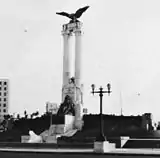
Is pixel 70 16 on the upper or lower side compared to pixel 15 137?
upper

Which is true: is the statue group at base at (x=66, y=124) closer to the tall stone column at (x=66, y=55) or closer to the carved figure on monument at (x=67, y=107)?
the carved figure on monument at (x=67, y=107)

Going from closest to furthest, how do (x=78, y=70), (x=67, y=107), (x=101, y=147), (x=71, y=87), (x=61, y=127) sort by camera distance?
(x=101, y=147)
(x=61, y=127)
(x=67, y=107)
(x=71, y=87)
(x=78, y=70)

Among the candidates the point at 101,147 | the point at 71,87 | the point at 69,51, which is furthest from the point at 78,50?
the point at 101,147

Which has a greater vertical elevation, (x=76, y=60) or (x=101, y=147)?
(x=76, y=60)

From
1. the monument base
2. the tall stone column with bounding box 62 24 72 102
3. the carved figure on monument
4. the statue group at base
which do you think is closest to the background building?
the tall stone column with bounding box 62 24 72 102

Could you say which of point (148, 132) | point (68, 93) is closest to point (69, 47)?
point (68, 93)

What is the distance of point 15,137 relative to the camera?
4722 centimetres

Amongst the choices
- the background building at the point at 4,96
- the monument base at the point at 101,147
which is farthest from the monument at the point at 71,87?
the background building at the point at 4,96

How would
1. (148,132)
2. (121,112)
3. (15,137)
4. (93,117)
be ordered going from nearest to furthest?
(148,132) < (15,137) < (93,117) < (121,112)

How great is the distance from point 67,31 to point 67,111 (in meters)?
13.7

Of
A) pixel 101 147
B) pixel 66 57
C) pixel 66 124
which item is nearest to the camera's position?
pixel 101 147

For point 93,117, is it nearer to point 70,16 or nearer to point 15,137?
point 15,137

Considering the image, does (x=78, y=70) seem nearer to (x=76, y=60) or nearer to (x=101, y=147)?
(x=76, y=60)

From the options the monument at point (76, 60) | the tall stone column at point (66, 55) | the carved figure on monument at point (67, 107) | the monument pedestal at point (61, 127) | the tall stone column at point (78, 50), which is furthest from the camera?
the tall stone column at point (66, 55)
